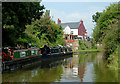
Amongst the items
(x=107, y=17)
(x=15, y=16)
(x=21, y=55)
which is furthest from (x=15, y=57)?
(x=107, y=17)

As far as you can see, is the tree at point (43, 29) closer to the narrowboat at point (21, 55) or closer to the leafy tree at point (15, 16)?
the narrowboat at point (21, 55)

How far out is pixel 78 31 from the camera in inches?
2089

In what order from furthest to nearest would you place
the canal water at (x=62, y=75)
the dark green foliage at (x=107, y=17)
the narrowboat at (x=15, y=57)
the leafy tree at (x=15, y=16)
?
the dark green foliage at (x=107, y=17)
the narrowboat at (x=15, y=57)
the leafy tree at (x=15, y=16)
the canal water at (x=62, y=75)

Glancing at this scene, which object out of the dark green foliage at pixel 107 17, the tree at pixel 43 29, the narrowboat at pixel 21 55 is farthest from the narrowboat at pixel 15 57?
the dark green foliage at pixel 107 17

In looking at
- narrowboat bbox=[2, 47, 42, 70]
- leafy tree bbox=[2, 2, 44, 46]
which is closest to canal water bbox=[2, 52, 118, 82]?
narrowboat bbox=[2, 47, 42, 70]

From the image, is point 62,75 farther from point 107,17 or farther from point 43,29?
point 107,17

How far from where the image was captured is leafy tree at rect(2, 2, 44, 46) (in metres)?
11.4

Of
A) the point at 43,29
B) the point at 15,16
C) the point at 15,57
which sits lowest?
the point at 15,57

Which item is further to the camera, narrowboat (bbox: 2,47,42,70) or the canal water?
narrowboat (bbox: 2,47,42,70)

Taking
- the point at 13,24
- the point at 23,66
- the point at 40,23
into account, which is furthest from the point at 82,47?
the point at 13,24

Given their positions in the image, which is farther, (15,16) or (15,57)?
(15,57)

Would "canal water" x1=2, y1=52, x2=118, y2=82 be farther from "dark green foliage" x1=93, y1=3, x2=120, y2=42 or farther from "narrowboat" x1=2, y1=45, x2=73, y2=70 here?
"dark green foliage" x1=93, y1=3, x2=120, y2=42

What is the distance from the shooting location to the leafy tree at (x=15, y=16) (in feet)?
37.2

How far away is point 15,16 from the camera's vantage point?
11.8 meters
